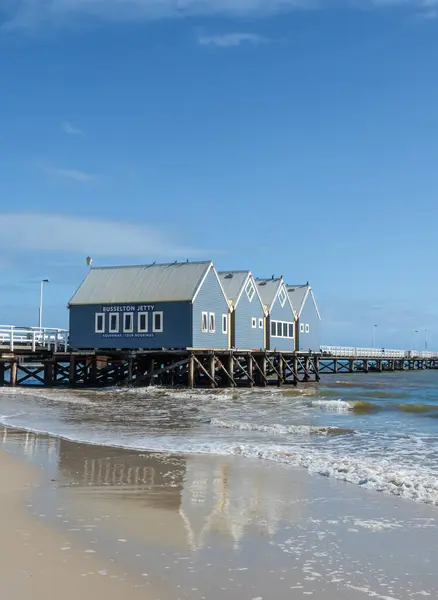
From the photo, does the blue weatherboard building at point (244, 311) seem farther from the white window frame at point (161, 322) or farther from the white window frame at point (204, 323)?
the white window frame at point (161, 322)

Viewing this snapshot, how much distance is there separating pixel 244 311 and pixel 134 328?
320 inches

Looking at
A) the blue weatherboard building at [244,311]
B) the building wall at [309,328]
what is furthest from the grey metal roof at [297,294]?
the blue weatherboard building at [244,311]

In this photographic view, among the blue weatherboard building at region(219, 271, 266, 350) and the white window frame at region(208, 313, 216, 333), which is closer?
the white window frame at region(208, 313, 216, 333)

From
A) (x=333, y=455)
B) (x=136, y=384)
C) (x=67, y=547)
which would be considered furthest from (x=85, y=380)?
(x=67, y=547)

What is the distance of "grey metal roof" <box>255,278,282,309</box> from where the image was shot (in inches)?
1930

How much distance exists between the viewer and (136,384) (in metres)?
39.0

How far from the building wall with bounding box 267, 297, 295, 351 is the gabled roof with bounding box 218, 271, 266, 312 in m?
4.95

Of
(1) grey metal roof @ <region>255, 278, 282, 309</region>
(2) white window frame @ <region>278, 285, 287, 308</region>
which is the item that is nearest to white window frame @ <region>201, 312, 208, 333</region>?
(1) grey metal roof @ <region>255, 278, 282, 309</region>

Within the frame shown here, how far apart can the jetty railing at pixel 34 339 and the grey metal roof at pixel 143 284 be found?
2.24 m

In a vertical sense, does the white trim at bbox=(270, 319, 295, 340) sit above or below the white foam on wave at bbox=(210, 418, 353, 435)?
above

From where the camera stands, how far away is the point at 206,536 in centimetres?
777

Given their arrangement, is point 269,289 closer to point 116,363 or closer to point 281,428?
point 116,363

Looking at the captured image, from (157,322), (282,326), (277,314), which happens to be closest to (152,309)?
(157,322)

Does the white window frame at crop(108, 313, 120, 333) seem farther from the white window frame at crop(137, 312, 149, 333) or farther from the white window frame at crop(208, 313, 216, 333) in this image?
the white window frame at crop(208, 313, 216, 333)
